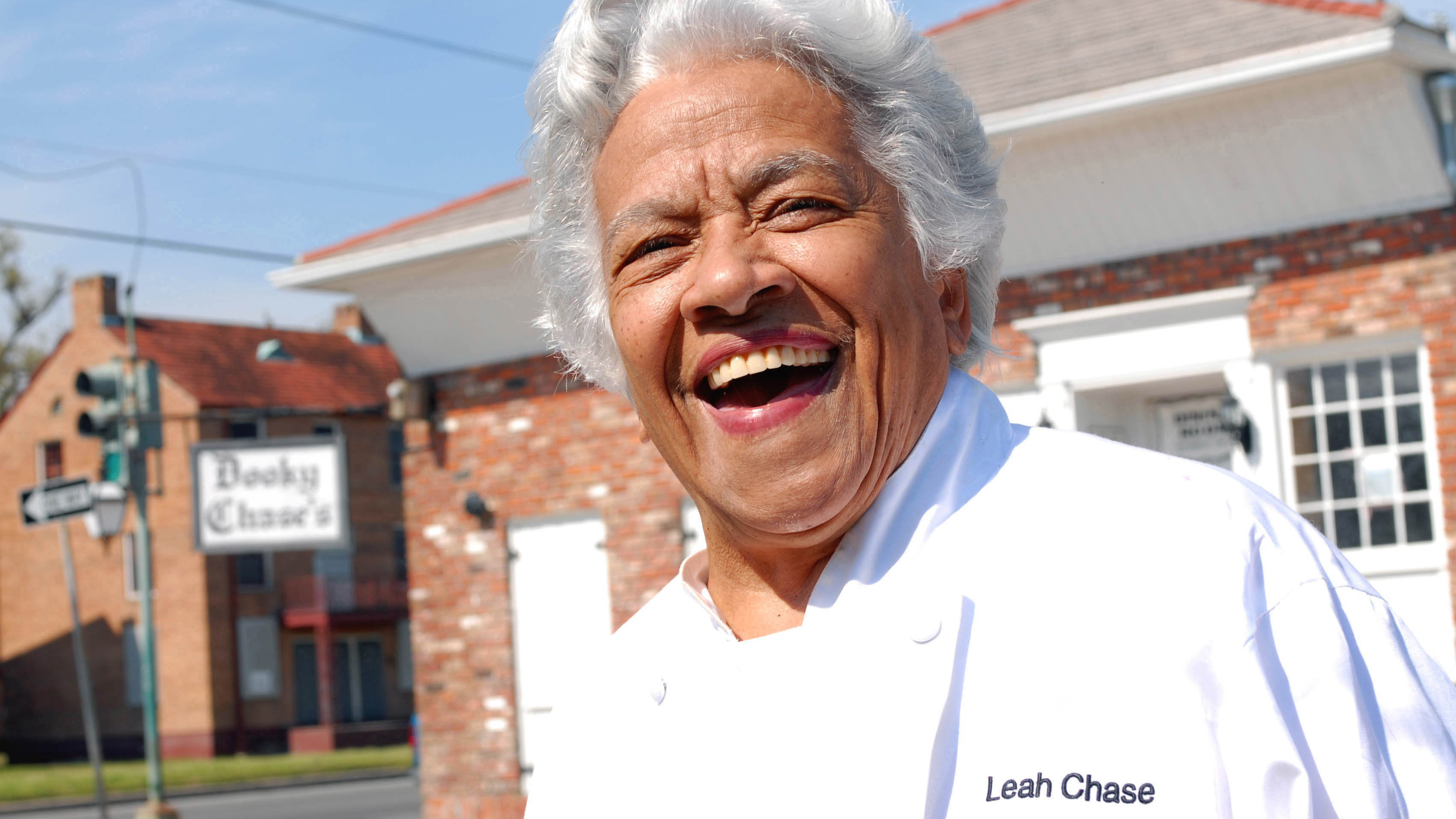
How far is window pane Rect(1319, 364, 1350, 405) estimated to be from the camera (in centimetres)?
902

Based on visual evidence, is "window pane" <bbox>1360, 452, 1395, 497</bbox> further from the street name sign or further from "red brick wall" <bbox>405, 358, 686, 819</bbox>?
the street name sign

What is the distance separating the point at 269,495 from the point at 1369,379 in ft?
31.1

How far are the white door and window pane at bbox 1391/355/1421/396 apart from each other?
566 cm

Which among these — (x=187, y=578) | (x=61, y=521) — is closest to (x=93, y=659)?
(x=187, y=578)

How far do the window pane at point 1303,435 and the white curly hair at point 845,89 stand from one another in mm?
7714

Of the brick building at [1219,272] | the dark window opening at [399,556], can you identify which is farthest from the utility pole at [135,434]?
the dark window opening at [399,556]

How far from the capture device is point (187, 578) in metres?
37.3

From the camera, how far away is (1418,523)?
877 cm

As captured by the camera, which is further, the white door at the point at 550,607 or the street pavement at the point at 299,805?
the street pavement at the point at 299,805

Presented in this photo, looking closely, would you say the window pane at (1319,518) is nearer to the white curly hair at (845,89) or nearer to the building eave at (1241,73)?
the building eave at (1241,73)

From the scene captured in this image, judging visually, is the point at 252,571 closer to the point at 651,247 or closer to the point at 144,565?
the point at 144,565

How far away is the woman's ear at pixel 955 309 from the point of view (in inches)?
77.8

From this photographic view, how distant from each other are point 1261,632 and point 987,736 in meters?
0.29

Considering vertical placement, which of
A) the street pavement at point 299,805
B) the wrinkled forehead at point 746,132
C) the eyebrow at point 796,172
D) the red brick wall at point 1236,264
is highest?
the red brick wall at point 1236,264
